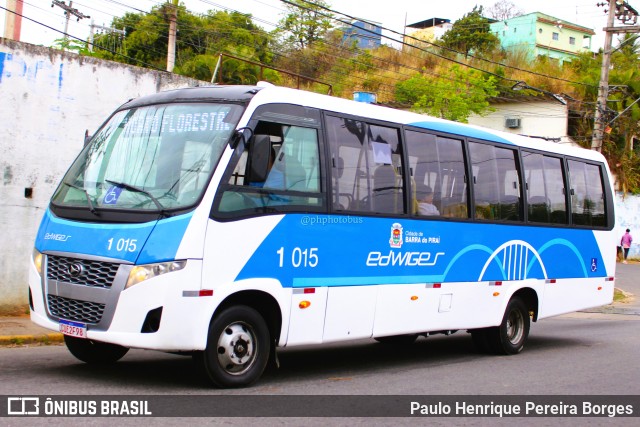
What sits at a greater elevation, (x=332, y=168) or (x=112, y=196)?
(x=332, y=168)

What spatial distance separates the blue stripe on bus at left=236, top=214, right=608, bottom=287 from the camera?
7.91 metres

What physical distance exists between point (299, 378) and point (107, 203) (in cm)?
275

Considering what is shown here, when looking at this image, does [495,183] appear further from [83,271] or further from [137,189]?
[83,271]

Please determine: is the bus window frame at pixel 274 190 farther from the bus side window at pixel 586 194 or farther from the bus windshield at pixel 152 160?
the bus side window at pixel 586 194

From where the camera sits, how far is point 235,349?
7402 mm

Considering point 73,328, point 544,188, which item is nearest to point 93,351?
point 73,328

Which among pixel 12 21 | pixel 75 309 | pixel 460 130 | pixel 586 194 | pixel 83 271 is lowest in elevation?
pixel 75 309

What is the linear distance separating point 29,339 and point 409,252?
4.99 metres

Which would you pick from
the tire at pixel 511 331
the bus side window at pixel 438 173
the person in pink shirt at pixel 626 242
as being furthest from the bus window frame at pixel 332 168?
the person in pink shirt at pixel 626 242

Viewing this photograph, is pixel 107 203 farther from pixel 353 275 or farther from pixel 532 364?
pixel 532 364

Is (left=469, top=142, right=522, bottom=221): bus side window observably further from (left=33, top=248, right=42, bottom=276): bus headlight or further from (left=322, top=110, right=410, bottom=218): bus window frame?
(left=33, top=248, right=42, bottom=276): bus headlight

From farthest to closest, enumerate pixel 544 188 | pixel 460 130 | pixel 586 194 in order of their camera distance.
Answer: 1. pixel 586 194
2. pixel 544 188
3. pixel 460 130

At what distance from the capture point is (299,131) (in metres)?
8.18

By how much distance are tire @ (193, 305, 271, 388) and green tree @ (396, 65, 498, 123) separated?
95.6ft
